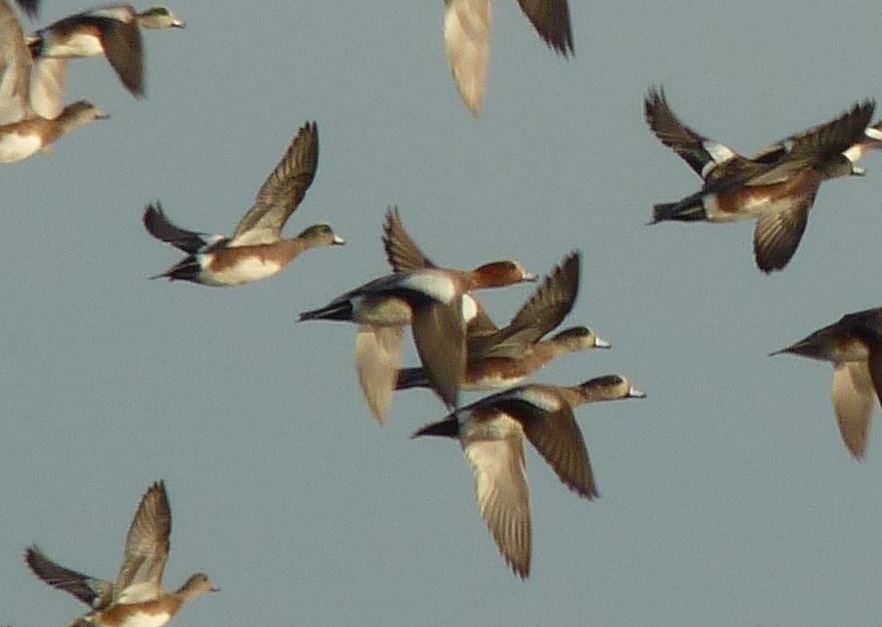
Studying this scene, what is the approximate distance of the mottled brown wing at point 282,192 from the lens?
24625 millimetres

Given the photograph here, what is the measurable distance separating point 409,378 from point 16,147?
14.1ft

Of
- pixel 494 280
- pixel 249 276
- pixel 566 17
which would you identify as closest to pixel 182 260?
pixel 249 276

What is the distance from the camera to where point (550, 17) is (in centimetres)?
2236

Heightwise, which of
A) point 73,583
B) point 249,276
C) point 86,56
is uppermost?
point 86,56

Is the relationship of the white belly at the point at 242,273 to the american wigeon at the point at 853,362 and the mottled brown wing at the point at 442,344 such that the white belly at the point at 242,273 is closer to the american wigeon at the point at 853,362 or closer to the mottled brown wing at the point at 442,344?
the mottled brown wing at the point at 442,344

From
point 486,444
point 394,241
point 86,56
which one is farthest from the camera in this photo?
point 86,56

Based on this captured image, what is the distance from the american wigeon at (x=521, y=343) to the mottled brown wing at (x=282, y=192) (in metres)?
1.33

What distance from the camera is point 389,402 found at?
2492 cm

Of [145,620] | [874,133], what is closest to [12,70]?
[145,620]

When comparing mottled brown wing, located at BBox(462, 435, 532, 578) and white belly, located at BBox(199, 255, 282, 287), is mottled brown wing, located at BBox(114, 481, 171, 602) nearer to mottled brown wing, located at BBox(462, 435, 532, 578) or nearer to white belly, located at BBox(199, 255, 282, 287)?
white belly, located at BBox(199, 255, 282, 287)

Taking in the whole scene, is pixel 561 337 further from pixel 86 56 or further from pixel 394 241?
pixel 86 56

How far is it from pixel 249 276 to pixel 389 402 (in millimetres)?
1318

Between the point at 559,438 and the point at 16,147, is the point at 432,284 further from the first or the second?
the point at 16,147

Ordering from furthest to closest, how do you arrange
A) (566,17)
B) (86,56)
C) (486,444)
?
(86,56)
(486,444)
(566,17)
